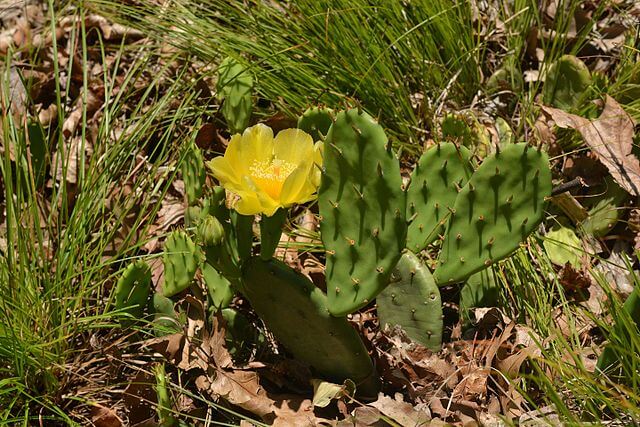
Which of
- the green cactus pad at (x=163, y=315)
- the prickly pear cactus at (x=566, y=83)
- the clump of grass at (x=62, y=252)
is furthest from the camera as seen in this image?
the prickly pear cactus at (x=566, y=83)

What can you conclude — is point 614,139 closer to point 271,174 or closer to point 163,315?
point 271,174

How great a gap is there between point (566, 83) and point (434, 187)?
0.83m

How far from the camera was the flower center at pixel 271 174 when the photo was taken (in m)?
1.62

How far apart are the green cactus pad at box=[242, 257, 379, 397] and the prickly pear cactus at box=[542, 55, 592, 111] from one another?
3.55 feet

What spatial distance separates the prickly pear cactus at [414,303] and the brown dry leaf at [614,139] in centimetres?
71

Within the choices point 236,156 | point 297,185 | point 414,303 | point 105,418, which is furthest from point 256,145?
point 105,418

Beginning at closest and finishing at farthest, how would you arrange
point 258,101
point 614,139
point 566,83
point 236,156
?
point 236,156
point 614,139
point 566,83
point 258,101

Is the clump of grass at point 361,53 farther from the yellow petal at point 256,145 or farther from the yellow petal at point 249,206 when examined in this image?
the yellow petal at point 249,206

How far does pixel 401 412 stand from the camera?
68.8 inches

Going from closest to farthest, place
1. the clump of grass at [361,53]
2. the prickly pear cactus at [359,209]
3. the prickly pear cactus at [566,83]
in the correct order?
1. the prickly pear cactus at [359,209]
2. the prickly pear cactus at [566,83]
3. the clump of grass at [361,53]

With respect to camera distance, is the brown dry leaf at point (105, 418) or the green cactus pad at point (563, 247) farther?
the green cactus pad at point (563, 247)

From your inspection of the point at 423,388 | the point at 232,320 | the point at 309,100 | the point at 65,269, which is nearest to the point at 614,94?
the point at 309,100

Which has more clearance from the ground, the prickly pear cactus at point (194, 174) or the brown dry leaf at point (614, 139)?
the brown dry leaf at point (614, 139)

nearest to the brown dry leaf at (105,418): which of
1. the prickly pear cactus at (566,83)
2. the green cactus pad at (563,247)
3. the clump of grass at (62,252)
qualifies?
the clump of grass at (62,252)
